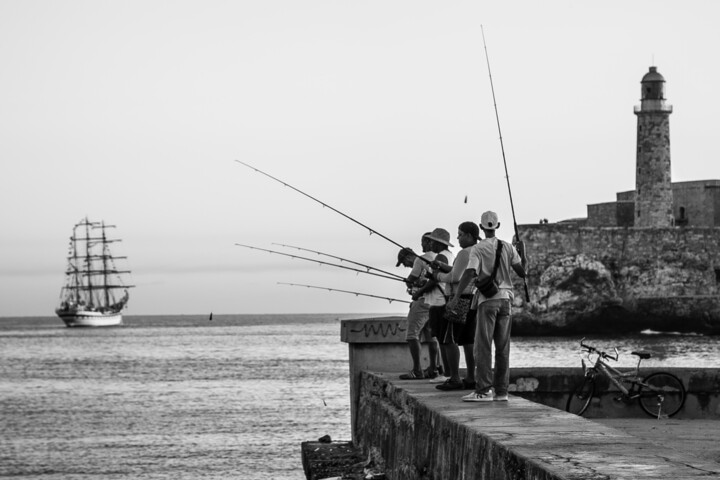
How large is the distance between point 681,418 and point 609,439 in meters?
5.94

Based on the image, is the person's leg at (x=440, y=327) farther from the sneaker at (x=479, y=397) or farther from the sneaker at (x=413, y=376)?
the sneaker at (x=479, y=397)

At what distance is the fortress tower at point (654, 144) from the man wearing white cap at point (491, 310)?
6247cm

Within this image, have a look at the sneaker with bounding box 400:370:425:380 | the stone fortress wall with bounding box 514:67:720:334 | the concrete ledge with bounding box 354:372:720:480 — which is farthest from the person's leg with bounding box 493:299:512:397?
the stone fortress wall with bounding box 514:67:720:334

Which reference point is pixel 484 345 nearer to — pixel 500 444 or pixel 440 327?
pixel 440 327

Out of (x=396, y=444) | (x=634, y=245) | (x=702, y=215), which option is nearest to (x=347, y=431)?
(x=396, y=444)

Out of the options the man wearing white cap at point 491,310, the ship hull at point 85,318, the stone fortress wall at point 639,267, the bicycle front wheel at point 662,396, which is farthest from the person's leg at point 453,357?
the ship hull at point 85,318

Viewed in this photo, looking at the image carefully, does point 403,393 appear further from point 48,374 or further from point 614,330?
point 614,330

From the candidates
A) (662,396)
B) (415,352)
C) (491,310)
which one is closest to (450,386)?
(491,310)

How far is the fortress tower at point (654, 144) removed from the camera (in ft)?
226

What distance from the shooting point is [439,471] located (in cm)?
718

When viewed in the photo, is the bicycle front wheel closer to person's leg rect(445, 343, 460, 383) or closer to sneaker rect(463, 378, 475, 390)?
person's leg rect(445, 343, 460, 383)

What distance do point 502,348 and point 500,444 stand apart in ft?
9.04

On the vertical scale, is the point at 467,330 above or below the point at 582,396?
above

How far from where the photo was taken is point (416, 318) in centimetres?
1073
